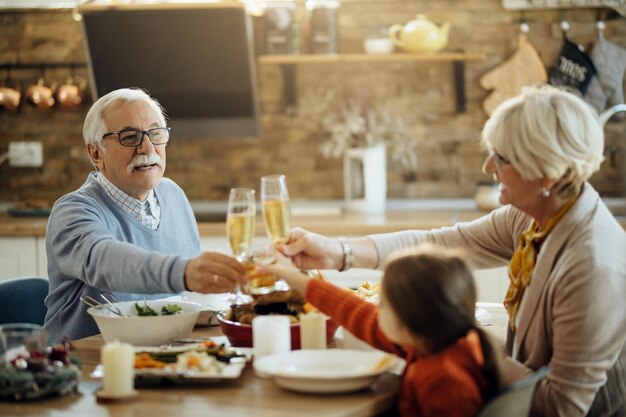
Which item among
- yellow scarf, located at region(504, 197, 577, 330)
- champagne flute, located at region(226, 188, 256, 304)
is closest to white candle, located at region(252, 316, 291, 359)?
champagne flute, located at region(226, 188, 256, 304)

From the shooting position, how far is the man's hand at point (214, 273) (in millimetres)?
1964

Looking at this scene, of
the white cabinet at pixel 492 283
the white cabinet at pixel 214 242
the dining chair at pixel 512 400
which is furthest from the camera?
the white cabinet at pixel 214 242

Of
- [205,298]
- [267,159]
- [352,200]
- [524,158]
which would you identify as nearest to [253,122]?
[267,159]

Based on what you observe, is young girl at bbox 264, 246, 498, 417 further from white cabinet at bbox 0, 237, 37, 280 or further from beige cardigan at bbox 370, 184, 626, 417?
white cabinet at bbox 0, 237, 37, 280

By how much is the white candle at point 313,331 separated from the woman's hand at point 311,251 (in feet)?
1.02

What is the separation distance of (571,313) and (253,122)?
2575mm

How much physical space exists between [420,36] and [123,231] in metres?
1.98

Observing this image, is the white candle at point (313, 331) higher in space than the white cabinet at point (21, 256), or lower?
higher

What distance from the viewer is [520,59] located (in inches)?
167

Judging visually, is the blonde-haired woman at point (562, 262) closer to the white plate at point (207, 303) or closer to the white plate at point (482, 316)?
the white plate at point (482, 316)

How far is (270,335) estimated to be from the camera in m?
1.93

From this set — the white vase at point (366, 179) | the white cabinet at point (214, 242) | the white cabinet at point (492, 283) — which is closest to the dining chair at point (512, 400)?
the white cabinet at point (492, 283)

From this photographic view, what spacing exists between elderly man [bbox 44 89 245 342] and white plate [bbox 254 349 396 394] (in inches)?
8.6

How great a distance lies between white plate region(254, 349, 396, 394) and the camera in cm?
173
